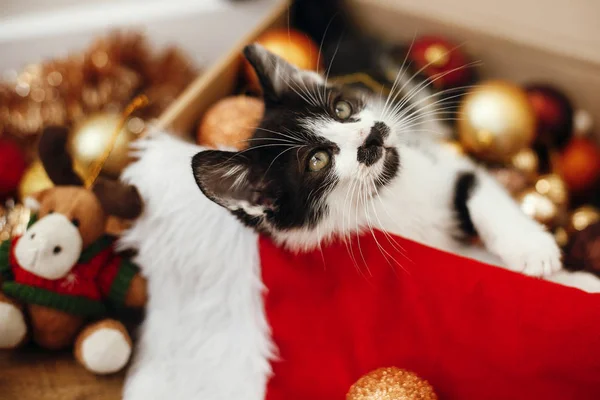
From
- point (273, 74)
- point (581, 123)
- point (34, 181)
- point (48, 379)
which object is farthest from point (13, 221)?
point (581, 123)

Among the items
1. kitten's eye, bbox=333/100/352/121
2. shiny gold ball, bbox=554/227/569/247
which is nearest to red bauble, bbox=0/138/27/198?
kitten's eye, bbox=333/100/352/121

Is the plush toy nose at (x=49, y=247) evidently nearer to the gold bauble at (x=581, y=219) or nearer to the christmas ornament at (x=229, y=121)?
the christmas ornament at (x=229, y=121)

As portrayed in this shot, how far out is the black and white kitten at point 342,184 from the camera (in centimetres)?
81

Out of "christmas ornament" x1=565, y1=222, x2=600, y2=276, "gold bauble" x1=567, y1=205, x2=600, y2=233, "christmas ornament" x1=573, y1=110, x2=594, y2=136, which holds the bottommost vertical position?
"christmas ornament" x1=565, y1=222, x2=600, y2=276

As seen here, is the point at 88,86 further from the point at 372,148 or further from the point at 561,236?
the point at 561,236

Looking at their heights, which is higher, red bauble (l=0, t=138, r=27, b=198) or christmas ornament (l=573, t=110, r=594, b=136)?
christmas ornament (l=573, t=110, r=594, b=136)

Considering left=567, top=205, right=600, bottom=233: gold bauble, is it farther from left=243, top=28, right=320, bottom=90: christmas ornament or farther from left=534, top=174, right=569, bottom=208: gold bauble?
left=243, top=28, right=320, bottom=90: christmas ornament

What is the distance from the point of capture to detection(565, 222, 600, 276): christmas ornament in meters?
0.94

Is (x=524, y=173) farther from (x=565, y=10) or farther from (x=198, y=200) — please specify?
(x=198, y=200)

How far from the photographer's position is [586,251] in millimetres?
956

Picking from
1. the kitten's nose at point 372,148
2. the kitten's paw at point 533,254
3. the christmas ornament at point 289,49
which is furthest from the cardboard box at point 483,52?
the kitten's paw at point 533,254

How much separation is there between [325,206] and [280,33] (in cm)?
62

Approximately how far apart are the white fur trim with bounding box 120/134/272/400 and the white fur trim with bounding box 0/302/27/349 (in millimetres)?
217

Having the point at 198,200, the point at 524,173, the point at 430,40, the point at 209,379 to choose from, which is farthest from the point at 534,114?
the point at 209,379
